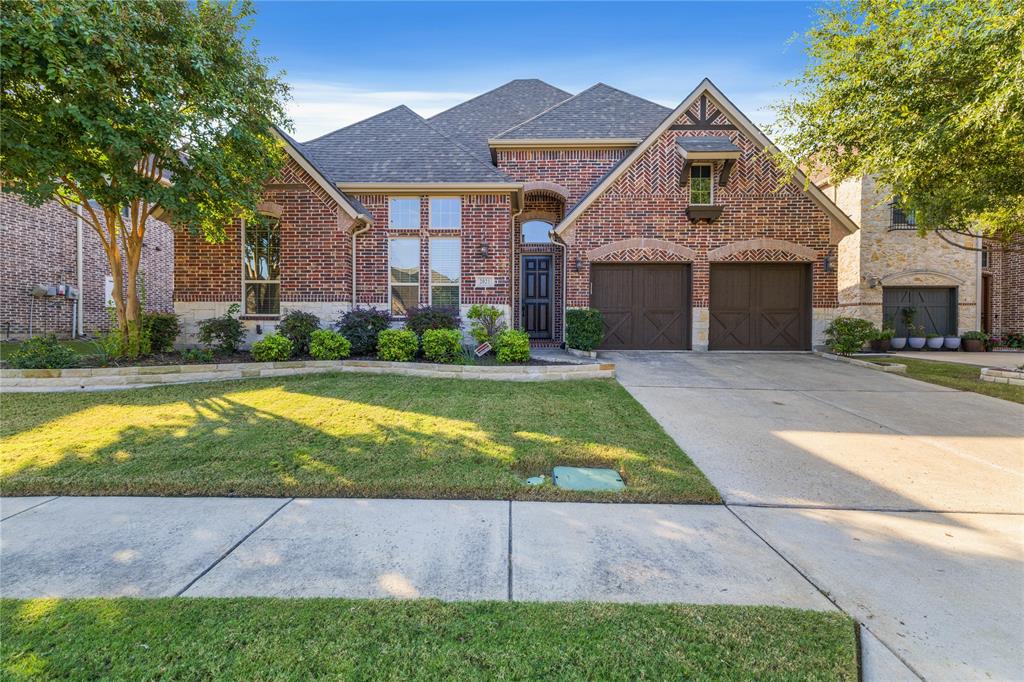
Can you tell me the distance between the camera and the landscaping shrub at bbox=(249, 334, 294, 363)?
828 centimetres

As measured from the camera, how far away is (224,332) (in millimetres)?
8906

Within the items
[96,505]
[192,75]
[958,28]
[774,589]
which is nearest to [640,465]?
[774,589]

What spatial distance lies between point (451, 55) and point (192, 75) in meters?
5.62

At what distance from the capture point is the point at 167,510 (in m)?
3.04

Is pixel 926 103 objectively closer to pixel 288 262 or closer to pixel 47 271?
pixel 288 262

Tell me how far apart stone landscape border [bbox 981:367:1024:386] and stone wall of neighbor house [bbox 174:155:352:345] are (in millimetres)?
14015

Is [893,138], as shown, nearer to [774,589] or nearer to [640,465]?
[640,465]

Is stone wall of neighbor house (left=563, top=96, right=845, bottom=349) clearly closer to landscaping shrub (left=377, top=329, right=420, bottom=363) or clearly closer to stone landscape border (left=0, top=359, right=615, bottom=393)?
stone landscape border (left=0, top=359, right=615, bottom=393)

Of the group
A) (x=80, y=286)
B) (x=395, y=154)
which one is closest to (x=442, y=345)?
(x=395, y=154)

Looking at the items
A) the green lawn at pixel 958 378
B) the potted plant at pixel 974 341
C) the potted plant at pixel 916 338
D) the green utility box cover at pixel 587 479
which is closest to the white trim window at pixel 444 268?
the green utility box cover at pixel 587 479

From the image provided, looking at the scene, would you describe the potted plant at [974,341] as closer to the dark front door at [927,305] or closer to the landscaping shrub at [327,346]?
the dark front door at [927,305]

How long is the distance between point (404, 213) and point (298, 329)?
4082mm

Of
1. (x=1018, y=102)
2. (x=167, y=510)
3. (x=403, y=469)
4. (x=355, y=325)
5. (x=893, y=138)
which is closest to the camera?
(x=167, y=510)

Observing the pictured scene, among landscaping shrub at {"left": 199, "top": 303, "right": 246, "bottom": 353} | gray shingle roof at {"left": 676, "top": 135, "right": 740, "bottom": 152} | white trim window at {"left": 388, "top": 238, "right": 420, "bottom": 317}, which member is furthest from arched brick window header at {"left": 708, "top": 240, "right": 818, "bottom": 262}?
landscaping shrub at {"left": 199, "top": 303, "right": 246, "bottom": 353}
